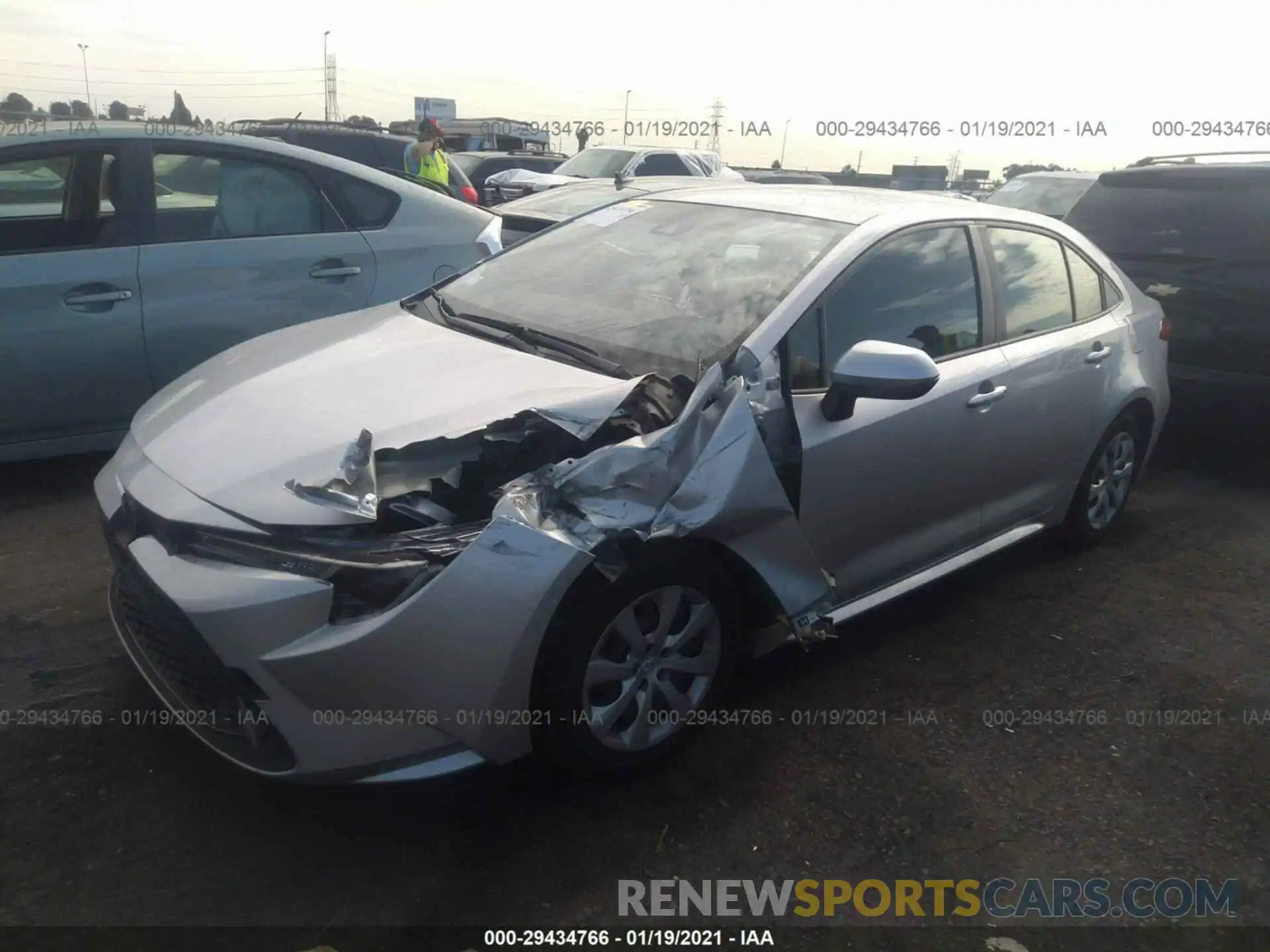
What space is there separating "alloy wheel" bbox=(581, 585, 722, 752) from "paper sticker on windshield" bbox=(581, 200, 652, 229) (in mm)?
1861

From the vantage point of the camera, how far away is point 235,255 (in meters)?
4.75

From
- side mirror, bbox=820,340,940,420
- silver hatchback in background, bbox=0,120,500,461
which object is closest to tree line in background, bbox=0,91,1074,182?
silver hatchback in background, bbox=0,120,500,461

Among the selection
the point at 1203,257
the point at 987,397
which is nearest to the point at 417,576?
the point at 987,397

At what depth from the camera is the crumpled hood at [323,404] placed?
2.55 m

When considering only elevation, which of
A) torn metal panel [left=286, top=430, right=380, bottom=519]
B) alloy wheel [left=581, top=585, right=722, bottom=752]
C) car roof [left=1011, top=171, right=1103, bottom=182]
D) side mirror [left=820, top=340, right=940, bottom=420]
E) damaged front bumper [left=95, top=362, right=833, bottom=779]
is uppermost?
car roof [left=1011, top=171, right=1103, bottom=182]

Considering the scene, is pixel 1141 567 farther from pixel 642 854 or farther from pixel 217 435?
pixel 217 435

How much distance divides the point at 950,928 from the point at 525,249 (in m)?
2.85

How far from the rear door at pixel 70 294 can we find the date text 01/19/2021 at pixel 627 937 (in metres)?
3.22

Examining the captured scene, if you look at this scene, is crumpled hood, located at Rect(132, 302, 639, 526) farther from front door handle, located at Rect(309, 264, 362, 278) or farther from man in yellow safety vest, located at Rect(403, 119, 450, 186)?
man in yellow safety vest, located at Rect(403, 119, 450, 186)

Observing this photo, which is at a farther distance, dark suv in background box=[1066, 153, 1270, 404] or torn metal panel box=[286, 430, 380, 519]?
dark suv in background box=[1066, 153, 1270, 404]

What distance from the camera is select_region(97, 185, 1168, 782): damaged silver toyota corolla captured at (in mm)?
2361

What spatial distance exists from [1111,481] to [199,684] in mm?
3947

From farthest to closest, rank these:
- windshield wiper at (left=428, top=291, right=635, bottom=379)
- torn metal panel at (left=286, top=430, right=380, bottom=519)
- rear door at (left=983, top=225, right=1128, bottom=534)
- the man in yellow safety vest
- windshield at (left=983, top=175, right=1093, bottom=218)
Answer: windshield at (left=983, top=175, right=1093, bottom=218) < the man in yellow safety vest < rear door at (left=983, top=225, right=1128, bottom=534) < windshield wiper at (left=428, top=291, right=635, bottom=379) < torn metal panel at (left=286, top=430, right=380, bottom=519)

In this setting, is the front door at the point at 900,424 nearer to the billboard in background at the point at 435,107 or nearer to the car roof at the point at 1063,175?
the car roof at the point at 1063,175
